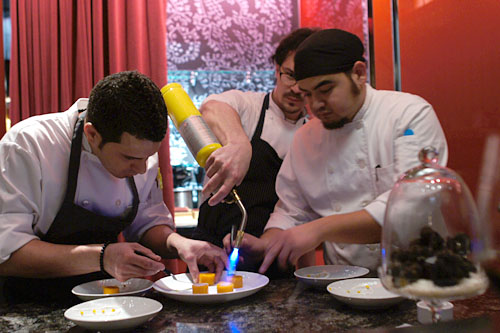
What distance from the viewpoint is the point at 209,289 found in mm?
1416

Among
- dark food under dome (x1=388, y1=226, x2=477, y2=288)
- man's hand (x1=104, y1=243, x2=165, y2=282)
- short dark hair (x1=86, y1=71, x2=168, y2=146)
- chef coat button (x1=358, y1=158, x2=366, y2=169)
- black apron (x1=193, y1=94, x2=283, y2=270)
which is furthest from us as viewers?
black apron (x1=193, y1=94, x2=283, y2=270)

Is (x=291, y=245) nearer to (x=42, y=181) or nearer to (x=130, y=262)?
(x=130, y=262)

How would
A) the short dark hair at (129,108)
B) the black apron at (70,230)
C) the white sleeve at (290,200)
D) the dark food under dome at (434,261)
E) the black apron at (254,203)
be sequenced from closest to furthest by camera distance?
the dark food under dome at (434,261) < the short dark hair at (129,108) < the black apron at (70,230) < the white sleeve at (290,200) < the black apron at (254,203)

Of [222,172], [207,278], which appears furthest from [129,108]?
[207,278]

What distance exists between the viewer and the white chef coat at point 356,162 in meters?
1.75

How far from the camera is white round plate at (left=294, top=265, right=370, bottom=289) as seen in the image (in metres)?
1.41

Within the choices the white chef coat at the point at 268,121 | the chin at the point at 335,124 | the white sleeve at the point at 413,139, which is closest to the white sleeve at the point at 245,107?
the white chef coat at the point at 268,121

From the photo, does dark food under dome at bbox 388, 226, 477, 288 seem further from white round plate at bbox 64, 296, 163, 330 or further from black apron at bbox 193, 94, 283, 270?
black apron at bbox 193, 94, 283, 270

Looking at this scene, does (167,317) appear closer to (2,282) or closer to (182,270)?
(2,282)

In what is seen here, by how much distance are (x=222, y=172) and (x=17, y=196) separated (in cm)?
64

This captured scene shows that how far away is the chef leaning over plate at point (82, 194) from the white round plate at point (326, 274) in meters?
0.27

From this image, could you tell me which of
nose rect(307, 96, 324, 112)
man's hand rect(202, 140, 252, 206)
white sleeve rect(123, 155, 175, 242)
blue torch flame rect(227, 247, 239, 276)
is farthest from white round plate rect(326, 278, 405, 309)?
white sleeve rect(123, 155, 175, 242)

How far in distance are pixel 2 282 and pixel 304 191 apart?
1144 mm

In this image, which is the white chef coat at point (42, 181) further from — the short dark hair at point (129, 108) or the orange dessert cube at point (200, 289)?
the orange dessert cube at point (200, 289)
